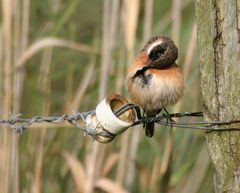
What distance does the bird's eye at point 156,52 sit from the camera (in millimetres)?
2346

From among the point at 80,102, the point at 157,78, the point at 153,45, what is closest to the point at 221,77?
the point at 157,78

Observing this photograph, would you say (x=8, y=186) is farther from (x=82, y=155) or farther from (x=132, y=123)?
(x=132, y=123)

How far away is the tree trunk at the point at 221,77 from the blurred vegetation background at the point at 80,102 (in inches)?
51.0

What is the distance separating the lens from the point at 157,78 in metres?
2.28

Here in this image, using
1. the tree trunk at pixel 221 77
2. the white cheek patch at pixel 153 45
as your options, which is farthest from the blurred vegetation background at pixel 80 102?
the tree trunk at pixel 221 77

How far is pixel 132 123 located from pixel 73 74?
1556 millimetres

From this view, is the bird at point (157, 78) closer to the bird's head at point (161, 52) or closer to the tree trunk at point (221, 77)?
the bird's head at point (161, 52)

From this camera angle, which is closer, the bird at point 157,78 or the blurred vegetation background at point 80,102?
the bird at point 157,78

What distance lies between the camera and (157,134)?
3492 mm

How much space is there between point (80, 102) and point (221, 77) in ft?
5.56

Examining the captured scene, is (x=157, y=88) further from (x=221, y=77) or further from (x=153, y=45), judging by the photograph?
(x=221, y=77)

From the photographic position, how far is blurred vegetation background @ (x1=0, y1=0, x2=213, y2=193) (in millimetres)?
3270

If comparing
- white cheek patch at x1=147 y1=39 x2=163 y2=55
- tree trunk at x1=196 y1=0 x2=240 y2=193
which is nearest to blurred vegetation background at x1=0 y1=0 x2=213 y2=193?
white cheek patch at x1=147 y1=39 x2=163 y2=55

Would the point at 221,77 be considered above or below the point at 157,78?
below
